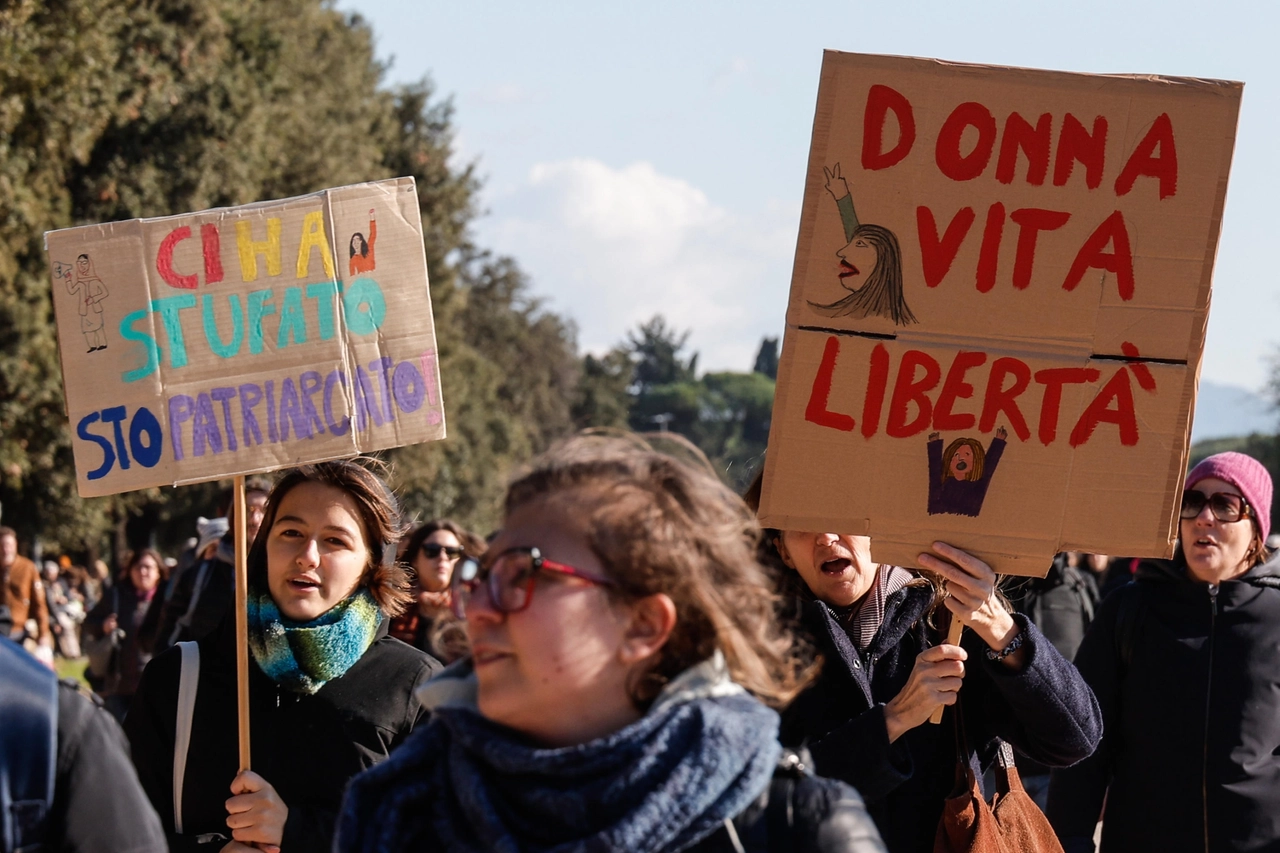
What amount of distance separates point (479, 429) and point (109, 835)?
131 ft

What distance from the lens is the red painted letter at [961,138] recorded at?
3516 mm

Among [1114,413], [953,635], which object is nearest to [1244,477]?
[1114,413]

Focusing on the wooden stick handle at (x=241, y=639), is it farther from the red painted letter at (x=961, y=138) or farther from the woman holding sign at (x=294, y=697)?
the red painted letter at (x=961, y=138)

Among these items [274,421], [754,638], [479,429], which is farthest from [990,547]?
[479,429]

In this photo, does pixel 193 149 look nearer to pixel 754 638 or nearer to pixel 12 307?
pixel 12 307

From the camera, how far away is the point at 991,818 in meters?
3.51

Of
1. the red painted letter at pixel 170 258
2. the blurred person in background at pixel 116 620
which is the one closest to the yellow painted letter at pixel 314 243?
the red painted letter at pixel 170 258

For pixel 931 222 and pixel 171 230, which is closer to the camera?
pixel 931 222

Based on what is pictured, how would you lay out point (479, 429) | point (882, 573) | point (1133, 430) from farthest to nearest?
1. point (479, 429)
2. point (882, 573)
3. point (1133, 430)

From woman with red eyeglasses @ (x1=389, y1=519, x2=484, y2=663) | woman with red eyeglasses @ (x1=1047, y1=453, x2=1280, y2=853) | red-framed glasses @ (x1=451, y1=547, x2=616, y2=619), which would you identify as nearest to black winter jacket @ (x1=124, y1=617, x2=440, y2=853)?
red-framed glasses @ (x1=451, y1=547, x2=616, y2=619)

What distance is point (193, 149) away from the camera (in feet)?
90.8

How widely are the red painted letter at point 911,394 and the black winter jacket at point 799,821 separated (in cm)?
130

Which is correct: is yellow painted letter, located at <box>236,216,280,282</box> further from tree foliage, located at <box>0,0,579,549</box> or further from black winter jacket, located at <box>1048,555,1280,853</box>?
tree foliage, located at <box>0,0,579,549</box>

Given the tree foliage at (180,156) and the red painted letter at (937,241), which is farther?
the tree foliage at (180,156)
